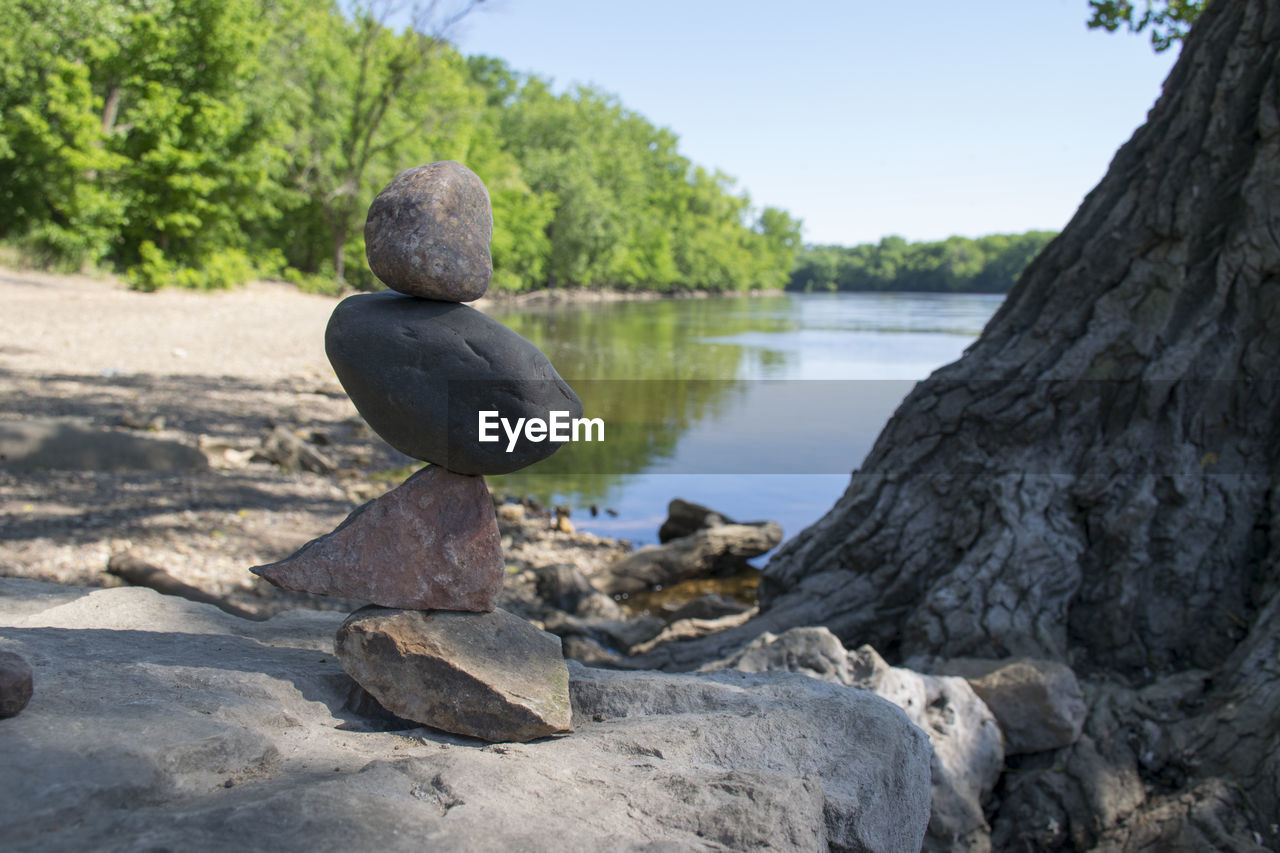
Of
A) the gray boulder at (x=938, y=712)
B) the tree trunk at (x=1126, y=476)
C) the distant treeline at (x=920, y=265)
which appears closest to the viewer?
the gray boulder at (x=938, y=712)

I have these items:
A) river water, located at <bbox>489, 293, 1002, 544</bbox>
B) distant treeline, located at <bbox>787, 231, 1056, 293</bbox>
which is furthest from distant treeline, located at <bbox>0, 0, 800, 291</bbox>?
distant treeline, located at <bbox>787, 231, 1056, 293</bbox>

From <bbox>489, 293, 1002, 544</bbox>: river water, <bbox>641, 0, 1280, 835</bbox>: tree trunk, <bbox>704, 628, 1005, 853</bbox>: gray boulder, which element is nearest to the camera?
<bbox>704, 628, 1005, 853</bbox>: gray boulder

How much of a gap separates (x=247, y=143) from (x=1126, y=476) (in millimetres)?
27093

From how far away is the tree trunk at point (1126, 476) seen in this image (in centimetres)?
468

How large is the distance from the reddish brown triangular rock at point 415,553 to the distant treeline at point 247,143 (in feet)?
81.0

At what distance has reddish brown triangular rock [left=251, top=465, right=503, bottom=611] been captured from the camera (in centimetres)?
316

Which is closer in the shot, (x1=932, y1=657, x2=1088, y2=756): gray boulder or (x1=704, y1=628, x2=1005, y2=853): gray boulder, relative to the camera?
(x1=704, y1=628, x2=1005, y2=853): gray boulder

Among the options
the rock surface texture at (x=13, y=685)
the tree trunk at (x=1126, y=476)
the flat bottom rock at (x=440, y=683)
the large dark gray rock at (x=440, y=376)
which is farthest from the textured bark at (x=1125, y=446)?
the rock surface texture at (x=13, y=685)

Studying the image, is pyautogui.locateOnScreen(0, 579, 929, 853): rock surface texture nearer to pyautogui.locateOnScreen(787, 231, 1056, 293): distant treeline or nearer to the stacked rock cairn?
the stacked rock cairn

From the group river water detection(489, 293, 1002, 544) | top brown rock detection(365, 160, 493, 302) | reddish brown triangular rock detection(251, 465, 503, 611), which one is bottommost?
river water detection(489, 293, 1002, 544)

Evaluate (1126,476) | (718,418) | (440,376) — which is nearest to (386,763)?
(440,376)

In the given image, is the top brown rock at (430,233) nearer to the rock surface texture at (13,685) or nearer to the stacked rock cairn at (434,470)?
the stacked rock cairn at (434,470)

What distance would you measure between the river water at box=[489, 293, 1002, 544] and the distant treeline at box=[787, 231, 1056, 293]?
70.7 m

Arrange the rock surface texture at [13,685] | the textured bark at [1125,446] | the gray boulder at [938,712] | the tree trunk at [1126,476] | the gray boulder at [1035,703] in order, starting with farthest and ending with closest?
the textured bark at [1125,446] < the tree trunk at [1126,476] < the gray boulder at [1035,703] < the gray boulder at [938,712] < the rock surface texture at [13,685]
